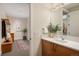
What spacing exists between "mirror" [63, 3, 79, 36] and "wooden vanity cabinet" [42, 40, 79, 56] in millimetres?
269

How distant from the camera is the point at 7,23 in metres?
1.87

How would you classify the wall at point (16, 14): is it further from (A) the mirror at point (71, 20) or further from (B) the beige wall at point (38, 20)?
(A) the mirror at point (71, 20)

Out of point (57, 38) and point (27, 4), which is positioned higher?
point (27, 4)

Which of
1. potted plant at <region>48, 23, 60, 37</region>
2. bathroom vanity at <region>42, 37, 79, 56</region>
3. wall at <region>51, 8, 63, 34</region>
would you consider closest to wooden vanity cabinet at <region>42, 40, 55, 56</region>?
bathroom vanity at <region>42, 37, 79, 56</region>

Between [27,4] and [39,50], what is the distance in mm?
783

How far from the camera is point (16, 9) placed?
74.5 inches

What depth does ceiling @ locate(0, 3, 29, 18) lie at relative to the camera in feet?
6.12

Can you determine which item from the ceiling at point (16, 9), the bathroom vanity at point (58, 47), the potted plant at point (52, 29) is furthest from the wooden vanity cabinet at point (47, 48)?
the ceiling at point (16, 9)

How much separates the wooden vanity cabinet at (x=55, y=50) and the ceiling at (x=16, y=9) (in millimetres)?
569

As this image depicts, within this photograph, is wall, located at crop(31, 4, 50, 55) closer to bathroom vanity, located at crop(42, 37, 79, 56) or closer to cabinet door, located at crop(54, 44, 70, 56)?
bathroom vanity, located at crop(42, 37, 79, 56)

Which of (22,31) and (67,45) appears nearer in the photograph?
(67,45)

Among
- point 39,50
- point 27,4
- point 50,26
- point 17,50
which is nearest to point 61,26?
point 50,26

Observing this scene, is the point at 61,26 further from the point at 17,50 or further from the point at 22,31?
the point at 17,50

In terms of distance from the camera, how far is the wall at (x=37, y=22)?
6.35 feet
